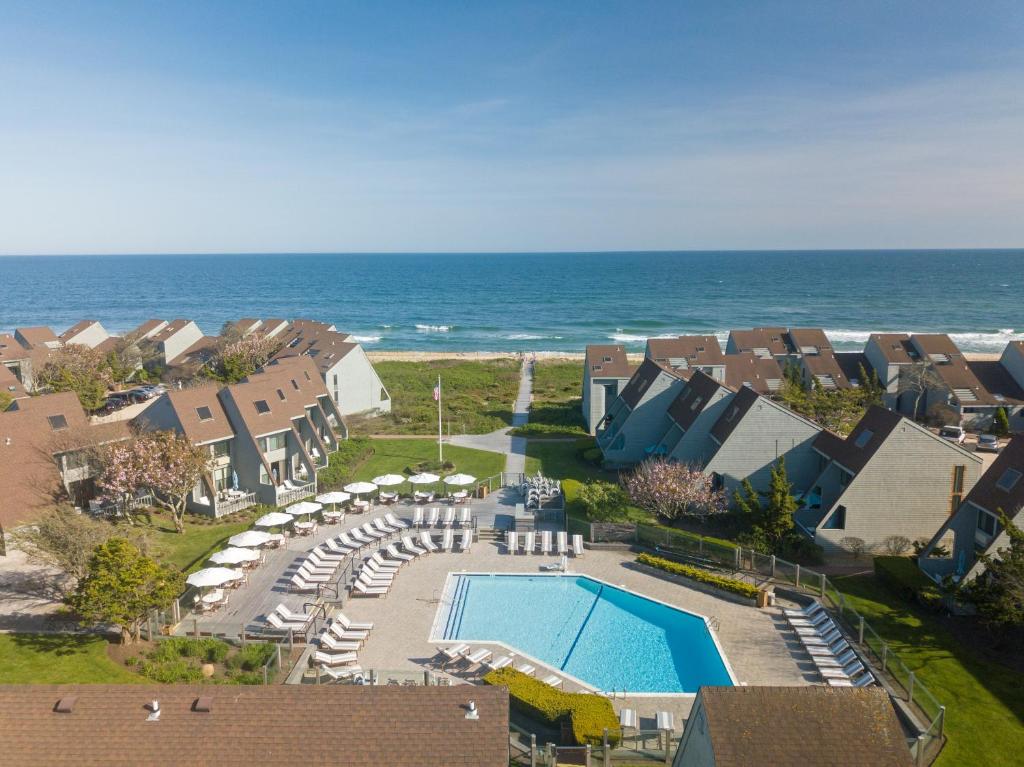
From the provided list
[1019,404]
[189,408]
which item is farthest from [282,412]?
[1019,404]

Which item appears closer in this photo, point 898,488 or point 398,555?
point 898,488

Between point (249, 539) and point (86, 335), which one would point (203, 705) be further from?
point (86, 335)

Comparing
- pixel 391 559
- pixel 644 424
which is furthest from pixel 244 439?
pixel 644 424

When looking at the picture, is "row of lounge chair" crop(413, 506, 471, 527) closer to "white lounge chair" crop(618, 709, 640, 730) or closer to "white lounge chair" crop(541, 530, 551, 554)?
"white lounge chair" crop(541, 530, 551, 554)

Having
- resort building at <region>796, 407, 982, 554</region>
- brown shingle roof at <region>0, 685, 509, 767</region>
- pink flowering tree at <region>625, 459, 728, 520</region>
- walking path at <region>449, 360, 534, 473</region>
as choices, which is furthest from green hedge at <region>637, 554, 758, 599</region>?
brown shingle roof at <region>0, 685, 509, 767</region>

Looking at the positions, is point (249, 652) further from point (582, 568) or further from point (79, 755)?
point (582, 568)

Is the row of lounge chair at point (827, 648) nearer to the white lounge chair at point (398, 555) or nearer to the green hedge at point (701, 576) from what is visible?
the green hedge at point (701, 576)

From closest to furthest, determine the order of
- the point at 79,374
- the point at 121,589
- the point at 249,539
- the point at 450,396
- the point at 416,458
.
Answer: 1. the point at 121,589
2. the point at 249,539
3. the point at 416,458
4. the point at 79,374
5. the point at 450,396

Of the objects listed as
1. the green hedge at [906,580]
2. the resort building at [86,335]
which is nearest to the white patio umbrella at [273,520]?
the green hedge at [906,580]
